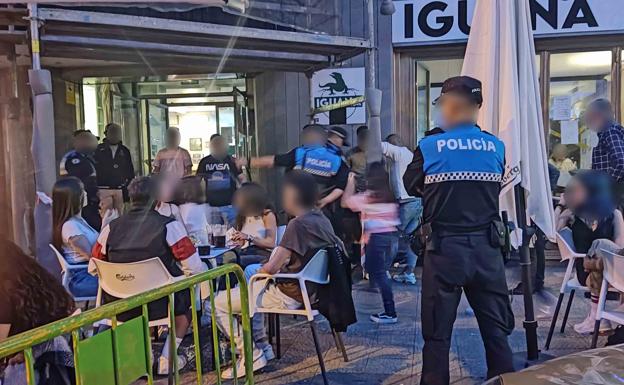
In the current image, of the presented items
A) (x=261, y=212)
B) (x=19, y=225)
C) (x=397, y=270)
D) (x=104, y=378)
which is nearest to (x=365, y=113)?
(x=397, y=270)

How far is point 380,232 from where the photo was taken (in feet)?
19.4

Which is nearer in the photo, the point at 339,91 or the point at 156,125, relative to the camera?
the point at 339,91

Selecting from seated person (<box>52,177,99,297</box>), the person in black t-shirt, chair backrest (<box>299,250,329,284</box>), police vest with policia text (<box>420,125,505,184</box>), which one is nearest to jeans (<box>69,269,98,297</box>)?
seated person (<box>52,177,99,297</box>)

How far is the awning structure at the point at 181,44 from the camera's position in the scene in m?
6.52

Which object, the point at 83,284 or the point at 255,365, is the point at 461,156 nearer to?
the point at 255,365

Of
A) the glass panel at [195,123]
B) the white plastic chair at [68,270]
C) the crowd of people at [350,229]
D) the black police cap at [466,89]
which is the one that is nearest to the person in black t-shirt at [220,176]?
the crowd of people at [350,229]

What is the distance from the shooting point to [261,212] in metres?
5.52

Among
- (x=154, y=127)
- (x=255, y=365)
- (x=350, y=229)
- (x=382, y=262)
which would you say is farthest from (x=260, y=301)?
(x=154, y=127)

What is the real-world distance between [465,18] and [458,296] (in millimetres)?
6091

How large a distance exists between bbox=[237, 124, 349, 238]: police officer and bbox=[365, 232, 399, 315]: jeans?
32.5 inches

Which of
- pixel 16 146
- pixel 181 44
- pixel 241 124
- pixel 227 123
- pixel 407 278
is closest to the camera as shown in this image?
pixel 407 278

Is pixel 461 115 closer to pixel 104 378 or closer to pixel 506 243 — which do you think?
pixel 506 243

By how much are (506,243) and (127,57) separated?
19.2 feet

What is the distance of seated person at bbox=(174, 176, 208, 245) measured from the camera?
219 inches
